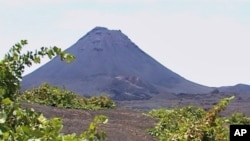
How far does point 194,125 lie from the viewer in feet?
28.1

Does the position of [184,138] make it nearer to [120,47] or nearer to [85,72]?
[85,72]

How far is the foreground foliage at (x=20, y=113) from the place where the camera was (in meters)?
1.85

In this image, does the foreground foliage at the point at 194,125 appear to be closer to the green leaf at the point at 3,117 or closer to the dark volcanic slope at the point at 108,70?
the green leaf at the point at 3,117

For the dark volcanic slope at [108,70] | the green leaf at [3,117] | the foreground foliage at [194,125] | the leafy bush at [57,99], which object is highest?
the dark volcanic slope at [108,70]

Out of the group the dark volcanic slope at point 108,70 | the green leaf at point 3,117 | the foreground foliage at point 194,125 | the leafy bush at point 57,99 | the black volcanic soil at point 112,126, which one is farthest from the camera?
the dark volcanic slope at point 108,70

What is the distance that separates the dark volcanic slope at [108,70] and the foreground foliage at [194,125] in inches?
4437

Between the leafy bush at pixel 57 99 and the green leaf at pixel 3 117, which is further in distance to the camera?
the leafy bush at pixel 57 99

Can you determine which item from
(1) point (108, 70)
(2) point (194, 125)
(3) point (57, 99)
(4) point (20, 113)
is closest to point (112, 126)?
(3) point (57, 99)

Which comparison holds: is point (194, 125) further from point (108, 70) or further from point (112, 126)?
point (108, 70)

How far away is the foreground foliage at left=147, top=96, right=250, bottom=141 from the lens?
305 inches

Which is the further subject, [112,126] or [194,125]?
[112,126]

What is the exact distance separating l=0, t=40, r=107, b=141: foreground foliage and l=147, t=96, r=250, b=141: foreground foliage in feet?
13.5

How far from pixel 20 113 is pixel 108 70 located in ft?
537

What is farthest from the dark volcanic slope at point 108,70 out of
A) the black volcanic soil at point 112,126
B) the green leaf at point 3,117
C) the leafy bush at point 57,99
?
the green leaf at point 3,117
